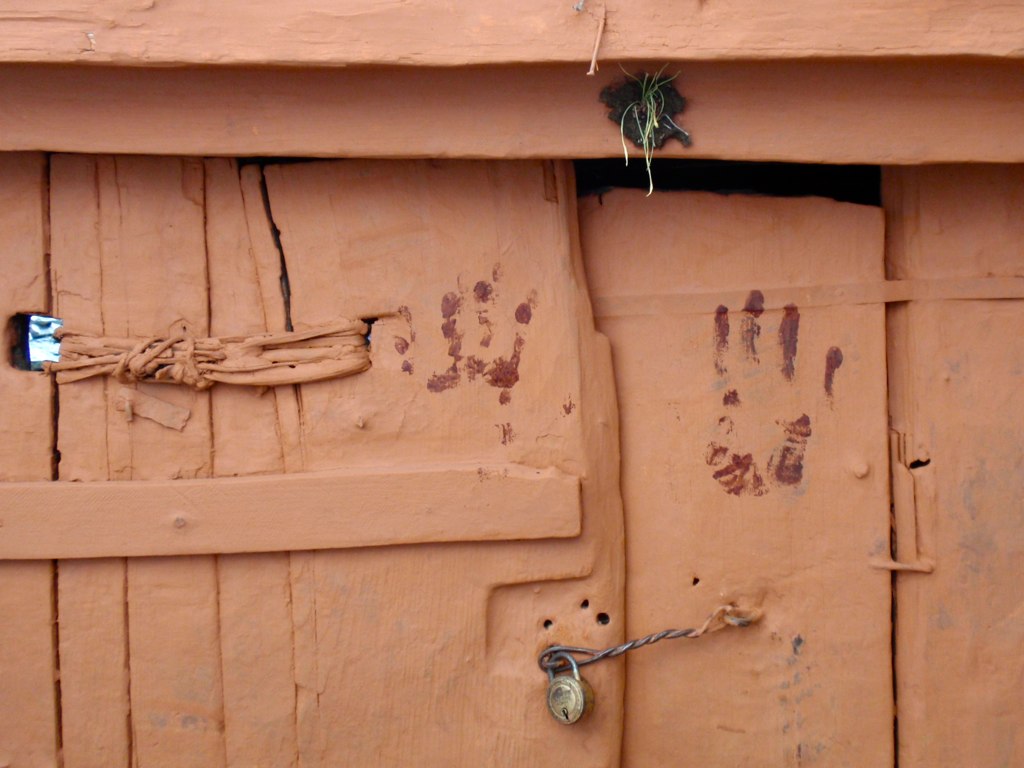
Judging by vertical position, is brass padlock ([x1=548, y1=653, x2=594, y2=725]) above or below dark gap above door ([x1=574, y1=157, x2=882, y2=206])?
below

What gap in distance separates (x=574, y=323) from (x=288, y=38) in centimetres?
69

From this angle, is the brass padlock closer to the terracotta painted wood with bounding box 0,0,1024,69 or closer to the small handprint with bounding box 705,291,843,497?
the small handprint with bounding box 705,291,843,497

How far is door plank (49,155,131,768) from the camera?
1.64 meters

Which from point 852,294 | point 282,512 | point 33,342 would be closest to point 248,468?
point 282,512

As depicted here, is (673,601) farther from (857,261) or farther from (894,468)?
(857,261)

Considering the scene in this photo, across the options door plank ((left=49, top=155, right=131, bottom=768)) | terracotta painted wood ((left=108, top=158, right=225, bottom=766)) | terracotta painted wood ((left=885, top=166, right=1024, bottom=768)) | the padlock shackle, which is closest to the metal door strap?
the padlock shackle

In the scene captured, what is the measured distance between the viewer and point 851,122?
149 centimetres

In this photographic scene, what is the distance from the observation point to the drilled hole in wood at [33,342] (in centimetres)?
168

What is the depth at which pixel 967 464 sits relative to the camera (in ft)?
5.59

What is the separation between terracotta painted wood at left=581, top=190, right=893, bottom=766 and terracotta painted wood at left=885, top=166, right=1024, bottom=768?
8 centimetres

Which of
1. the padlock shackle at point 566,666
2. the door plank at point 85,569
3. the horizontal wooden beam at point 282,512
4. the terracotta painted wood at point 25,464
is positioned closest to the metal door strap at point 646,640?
the padlock shackle at point 566,666

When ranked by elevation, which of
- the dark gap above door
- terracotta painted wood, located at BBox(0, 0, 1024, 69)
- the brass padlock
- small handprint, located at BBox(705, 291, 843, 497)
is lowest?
the brass padlock

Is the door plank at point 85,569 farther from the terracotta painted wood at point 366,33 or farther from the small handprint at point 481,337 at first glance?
the small handprint at point 481,337

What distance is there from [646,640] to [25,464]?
47.6 inches
